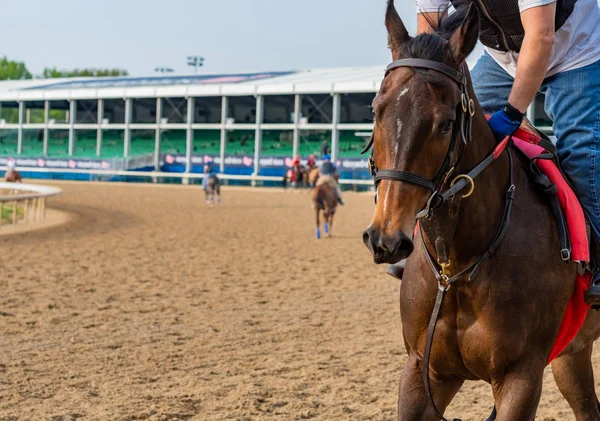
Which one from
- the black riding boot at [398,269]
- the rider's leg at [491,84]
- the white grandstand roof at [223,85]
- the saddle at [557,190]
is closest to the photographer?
the saddle at [557,190]

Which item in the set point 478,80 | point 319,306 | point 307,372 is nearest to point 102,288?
point 319,306

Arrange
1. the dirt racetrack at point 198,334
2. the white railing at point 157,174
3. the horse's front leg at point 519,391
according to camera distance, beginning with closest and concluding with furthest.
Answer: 1. the horse's front leg at point 519,391
2. the dirt racetrack at point 198,334
3. the white railing at point 157,174

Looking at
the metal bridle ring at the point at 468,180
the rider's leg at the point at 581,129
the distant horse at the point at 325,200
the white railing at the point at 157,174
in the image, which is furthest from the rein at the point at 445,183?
the white railing at the point at 157,174

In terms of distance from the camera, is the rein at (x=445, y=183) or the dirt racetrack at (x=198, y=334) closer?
the rein at (x=445, y=183)

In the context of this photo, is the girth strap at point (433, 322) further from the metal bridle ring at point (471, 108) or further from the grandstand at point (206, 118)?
the grandstand at point (206, 118)

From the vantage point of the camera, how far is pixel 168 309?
9.38 meters

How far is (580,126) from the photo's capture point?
3.66 metres

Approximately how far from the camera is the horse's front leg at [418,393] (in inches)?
133

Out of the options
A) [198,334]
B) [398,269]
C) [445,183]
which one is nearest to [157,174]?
[198,334]

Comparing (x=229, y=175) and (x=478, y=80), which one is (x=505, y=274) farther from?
(x=229, y=175)

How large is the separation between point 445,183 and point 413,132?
1.14 ft

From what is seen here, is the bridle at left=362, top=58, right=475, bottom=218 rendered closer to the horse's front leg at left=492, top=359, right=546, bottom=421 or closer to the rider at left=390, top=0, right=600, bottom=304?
the rider at left=390, top=0, right=600, bottom=304

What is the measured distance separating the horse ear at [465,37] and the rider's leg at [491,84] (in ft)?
3.58

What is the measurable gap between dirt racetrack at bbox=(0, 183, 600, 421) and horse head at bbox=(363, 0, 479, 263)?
2976 mm
